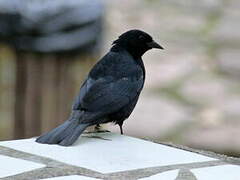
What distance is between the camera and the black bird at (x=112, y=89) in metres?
4.11

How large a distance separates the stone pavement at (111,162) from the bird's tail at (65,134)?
1.3 inches

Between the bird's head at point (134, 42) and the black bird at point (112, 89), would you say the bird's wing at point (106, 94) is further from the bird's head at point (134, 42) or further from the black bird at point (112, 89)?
the bird's head at point (134, 42)

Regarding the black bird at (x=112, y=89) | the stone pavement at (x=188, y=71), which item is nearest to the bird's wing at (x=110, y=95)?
the black bird at (x=112, y=89)

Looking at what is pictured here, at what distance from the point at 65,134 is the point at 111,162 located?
422mm

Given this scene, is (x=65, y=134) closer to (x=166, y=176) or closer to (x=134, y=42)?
(x=166, y=176)

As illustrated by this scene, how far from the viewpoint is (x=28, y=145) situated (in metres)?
3.64

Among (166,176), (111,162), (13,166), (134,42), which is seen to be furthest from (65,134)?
(134,42)

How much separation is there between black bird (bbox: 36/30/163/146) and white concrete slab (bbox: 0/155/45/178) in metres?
0.41

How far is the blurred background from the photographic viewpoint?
581 cm

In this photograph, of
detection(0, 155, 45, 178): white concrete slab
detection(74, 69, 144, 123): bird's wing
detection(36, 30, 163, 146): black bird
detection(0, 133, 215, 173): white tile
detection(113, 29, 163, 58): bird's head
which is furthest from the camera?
detection(113, 29, 163, 58): bird's head

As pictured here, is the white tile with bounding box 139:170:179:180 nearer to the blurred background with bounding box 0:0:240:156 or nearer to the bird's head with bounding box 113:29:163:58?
the bird's head with bounding box 113:29:163:58

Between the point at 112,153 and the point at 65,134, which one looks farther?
the point at 65,134

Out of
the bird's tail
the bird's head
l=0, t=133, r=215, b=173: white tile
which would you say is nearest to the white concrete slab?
l=0, t=133, r=215, b=173: white tile

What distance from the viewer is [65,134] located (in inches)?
150
